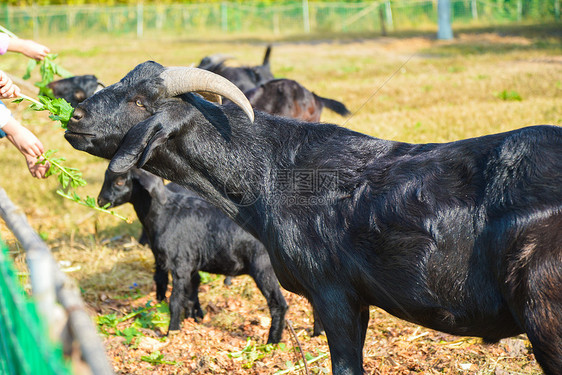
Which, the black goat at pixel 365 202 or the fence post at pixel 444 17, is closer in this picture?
the black goat at pixel 365 202

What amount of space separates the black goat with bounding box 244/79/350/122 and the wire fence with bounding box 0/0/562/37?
3039cm

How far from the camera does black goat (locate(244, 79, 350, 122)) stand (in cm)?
934

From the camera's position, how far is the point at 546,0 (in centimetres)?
3541

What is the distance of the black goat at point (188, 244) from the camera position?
18.9ft

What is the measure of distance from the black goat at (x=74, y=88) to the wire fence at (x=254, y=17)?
30943mm

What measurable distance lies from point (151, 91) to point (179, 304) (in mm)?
2616

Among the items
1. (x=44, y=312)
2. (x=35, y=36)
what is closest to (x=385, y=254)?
(x=44, y=312)

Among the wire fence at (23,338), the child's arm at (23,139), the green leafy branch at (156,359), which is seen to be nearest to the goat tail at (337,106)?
Result: the green leafy branch at (156,359)

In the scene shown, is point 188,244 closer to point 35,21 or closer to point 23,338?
point 23,338

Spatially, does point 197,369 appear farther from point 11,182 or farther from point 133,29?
point 133,29

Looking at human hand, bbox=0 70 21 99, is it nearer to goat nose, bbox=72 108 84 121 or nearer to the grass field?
goat nose, bbox=72 108 84 121

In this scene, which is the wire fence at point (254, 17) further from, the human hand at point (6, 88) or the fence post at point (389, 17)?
the human hand at point (6, 88)

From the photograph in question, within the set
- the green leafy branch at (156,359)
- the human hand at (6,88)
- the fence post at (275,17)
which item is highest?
the fence post at (275,17)

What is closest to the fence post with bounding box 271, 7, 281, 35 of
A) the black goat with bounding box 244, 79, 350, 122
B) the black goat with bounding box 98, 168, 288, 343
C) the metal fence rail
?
the black goat with bounding box 244, 79, 350, 122
